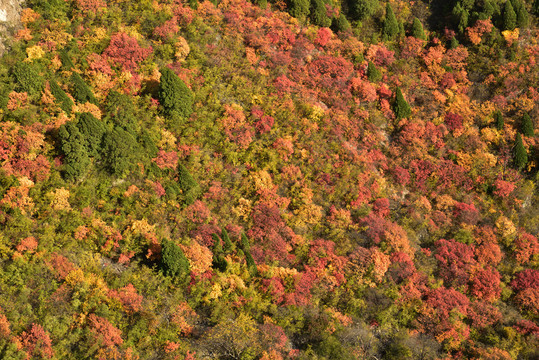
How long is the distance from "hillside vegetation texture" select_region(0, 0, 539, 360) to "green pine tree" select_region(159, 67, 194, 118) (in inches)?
5.7

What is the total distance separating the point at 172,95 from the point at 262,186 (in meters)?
11.9

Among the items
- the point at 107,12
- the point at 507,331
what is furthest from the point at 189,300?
the point at 107,12

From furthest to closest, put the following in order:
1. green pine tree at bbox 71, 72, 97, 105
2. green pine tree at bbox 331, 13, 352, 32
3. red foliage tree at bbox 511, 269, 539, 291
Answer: green pine tree at bbox 331, 13, 352, 32 → green pine tree at bbox 71, 72, 97, 105 → red foliage tree at bbox 511, 269, 539, 291

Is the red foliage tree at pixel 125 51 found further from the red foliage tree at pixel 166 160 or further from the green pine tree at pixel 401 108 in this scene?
the green pine tree at pixel 401 108

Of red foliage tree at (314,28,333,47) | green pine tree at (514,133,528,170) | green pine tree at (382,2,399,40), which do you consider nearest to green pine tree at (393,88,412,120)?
red foliage tree at (314,28,333,47)

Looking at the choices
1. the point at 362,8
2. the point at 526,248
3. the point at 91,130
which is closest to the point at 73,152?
the point at 91,130

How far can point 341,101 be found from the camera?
191ft

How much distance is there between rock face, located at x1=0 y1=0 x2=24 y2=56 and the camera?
168 ft

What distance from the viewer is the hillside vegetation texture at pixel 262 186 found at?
131 feet

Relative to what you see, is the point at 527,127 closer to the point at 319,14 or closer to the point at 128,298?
the point at 319,14

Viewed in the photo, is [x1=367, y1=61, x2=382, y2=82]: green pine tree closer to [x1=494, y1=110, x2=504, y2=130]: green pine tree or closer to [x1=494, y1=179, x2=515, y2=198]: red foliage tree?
[x1=494, y1=110, x2=504, y2=130]: green pine tree

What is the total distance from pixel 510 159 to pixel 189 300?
36940 millimetres

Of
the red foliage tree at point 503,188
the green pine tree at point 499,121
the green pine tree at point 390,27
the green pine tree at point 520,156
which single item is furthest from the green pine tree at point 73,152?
the green pine tree at point 499,121

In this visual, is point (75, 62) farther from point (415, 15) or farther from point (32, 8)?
point (415, 15)
